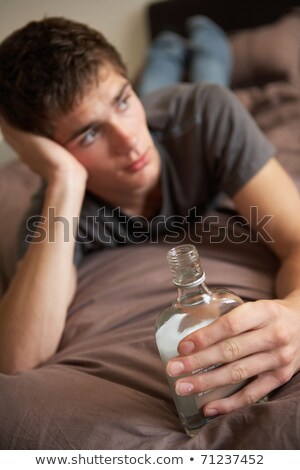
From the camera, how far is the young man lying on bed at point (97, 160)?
831 mm

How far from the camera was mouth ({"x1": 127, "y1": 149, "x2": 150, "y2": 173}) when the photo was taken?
0.92 meters

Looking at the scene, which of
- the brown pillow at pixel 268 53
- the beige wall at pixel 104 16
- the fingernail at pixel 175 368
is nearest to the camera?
the fingernail at pixel 175 368

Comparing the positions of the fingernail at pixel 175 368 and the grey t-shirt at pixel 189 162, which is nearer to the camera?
the fingernail at pixel 175 368

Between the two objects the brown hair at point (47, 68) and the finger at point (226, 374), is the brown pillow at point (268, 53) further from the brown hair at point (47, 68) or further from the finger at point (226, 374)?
the finger at point (226, 374)

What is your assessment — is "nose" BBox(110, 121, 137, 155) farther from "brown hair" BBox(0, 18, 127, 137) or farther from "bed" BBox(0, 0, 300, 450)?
"bed" BBox(0, 0, 300, 450)

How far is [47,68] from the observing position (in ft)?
2.83

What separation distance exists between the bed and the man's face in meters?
0.16

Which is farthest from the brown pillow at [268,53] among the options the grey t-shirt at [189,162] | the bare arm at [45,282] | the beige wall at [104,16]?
the bare arm at [45,282]

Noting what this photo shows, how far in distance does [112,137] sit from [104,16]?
3.32 feet

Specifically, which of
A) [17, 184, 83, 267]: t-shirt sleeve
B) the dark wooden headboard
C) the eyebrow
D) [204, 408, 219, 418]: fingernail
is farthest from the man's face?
the dark wooden headboard

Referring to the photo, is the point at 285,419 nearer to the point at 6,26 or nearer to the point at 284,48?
the point at 6,26

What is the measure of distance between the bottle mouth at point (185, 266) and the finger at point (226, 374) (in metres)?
0.10

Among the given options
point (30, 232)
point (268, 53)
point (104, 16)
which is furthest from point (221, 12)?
point (30, 232)

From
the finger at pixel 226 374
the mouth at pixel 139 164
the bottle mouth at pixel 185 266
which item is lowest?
the finger at pixel 226 374
